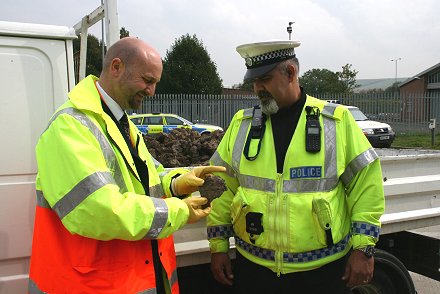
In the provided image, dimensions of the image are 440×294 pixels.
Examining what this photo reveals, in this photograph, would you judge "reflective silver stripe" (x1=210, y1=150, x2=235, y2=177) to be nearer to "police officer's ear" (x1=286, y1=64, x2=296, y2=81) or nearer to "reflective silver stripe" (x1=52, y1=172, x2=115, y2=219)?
"police officer's ear" (x1=286, y1=64, x2=296, y2=81)

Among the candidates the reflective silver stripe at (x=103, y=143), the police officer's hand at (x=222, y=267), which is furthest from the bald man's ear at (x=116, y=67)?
the police officer's hand at (x=222, y=267)

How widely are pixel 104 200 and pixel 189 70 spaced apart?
2815cm

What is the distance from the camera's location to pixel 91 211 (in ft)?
4.81

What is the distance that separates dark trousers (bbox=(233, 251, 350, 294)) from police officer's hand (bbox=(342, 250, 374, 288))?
2.6 inches

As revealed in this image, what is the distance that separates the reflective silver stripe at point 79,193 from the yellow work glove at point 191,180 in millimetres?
518

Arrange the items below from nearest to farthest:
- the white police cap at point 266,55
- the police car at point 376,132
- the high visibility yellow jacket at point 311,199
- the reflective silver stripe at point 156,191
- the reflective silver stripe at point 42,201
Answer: the reflective silver stripe at point 42,201 < the reflective silver stripe at point 156,191 < the high visibility yellow jacket at point 311,199 < the white police cap at point 266,55 < the police car at point 376,132

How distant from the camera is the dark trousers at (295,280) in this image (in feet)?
7.27

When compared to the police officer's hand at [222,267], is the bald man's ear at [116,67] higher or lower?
higher

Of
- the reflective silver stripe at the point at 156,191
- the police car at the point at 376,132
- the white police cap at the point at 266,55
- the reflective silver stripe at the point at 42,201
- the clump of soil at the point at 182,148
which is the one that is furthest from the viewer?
the police car at the point at 376,132

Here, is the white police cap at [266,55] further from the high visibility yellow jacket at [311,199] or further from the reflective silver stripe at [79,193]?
the reflective silver stripe at [79,193]

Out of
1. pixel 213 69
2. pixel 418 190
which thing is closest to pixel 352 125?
pixel 418 190

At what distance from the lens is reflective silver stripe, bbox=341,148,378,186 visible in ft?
7.19

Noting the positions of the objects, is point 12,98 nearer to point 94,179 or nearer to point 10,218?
point 10,218

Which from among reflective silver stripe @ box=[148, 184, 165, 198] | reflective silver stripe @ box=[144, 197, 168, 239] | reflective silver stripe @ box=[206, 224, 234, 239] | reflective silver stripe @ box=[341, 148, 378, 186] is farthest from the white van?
reflective silver stripe @ box=[341, 148, 378, 186]
